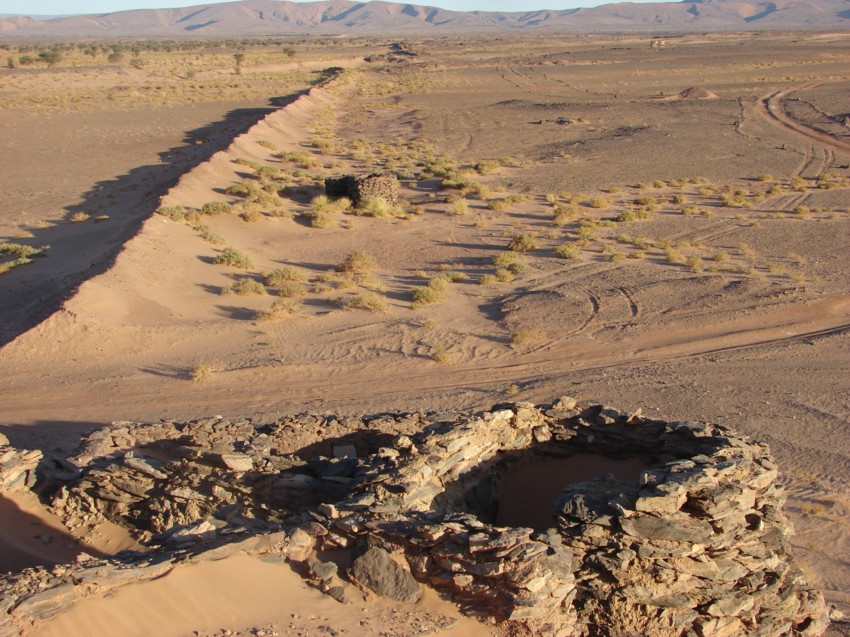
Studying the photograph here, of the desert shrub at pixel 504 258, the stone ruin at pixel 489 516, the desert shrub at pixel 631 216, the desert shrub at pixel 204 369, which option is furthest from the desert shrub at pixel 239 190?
the stone ruin at pixel 489 516

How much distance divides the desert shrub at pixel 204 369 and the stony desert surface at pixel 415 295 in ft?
0.18

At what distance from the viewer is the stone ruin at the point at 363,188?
27.2m

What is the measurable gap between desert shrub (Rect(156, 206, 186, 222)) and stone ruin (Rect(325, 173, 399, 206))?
6525mm

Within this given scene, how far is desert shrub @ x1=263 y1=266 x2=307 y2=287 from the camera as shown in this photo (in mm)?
19734

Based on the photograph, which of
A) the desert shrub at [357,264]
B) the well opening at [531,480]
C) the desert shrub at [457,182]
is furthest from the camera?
the desert shrub at [457,182]

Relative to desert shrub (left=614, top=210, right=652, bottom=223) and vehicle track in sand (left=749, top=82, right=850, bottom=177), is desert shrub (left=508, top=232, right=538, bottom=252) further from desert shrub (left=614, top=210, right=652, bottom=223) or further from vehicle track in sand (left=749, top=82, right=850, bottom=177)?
vehicle track in sand (left=749, top=82, right=850, bottom=177)

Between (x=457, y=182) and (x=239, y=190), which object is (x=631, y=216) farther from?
(x=239, y=190)

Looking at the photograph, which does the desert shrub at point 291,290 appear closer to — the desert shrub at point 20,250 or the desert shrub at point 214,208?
the desert shrub at point 214,208

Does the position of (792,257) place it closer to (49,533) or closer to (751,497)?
(751,497)

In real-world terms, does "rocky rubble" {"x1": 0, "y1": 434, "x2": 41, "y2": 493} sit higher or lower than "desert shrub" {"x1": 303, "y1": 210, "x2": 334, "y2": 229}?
lower

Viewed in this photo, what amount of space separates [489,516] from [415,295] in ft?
34.3

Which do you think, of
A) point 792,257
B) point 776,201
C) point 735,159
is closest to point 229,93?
point 735,159

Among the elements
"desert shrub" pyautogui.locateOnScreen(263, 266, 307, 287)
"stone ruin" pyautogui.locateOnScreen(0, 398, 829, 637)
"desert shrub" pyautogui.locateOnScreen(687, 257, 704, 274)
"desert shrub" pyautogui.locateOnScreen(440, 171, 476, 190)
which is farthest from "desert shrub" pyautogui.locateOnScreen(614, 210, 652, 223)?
"stone ruin" pyautogui.locateOnScreen(0, 398, 829, 637)

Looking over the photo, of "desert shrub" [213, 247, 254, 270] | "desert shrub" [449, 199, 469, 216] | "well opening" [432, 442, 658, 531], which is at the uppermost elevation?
"desert shrub" [449, 199, 469, 216]
